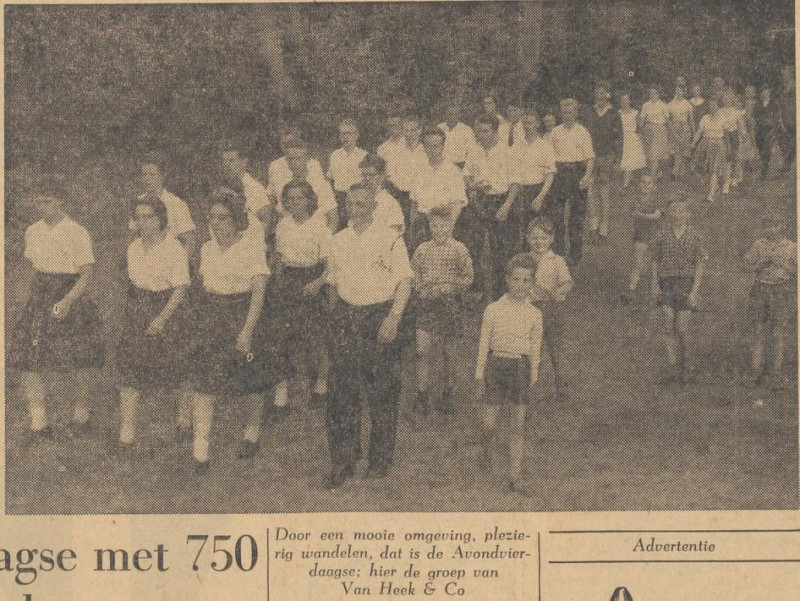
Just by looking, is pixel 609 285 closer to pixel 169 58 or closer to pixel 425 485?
pixel 425 485

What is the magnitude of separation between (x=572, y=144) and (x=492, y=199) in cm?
51

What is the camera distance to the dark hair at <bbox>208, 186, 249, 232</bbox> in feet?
24.4

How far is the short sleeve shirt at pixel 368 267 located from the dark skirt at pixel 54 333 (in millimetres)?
1311

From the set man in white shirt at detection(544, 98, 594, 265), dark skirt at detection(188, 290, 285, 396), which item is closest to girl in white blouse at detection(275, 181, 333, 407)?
dark skirt at detection(188, 290, 285, 396)

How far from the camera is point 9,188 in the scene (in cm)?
752

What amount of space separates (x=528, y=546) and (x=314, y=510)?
1.06 meters

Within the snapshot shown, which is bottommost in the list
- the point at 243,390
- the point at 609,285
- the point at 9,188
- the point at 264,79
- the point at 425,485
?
the point at 425,485

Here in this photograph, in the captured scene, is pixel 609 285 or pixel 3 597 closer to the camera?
pixel 3 597

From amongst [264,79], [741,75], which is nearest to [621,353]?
[741,75]

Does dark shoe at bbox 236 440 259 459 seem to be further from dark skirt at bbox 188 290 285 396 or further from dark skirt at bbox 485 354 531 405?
dark skirt at bbox 485 354 531 405

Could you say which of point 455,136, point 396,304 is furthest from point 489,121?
point 396,304

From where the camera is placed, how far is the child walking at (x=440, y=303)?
7.55 m

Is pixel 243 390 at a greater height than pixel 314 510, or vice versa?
pixel 243 390

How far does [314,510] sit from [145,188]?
1870 mm
